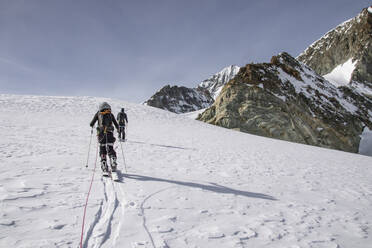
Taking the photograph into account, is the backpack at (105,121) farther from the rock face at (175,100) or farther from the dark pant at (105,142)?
the rock face at (175,100)

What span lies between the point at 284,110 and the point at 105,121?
3534cm

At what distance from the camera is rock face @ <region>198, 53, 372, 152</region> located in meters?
33.2

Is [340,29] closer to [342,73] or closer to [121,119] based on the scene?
[342,73]

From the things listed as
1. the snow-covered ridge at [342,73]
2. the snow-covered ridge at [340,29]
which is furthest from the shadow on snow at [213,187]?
the snow-covered ridge at [340,29]

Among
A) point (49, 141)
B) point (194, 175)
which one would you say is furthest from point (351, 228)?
A: point (49, 141)

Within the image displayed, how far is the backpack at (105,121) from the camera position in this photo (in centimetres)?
609

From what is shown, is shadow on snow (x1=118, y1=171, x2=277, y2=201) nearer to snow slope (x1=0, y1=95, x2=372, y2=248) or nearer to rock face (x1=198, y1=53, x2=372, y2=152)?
snow slope (x1=0, y1=95, x2=372, y2=248)

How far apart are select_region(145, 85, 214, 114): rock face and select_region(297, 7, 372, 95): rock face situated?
96.7m

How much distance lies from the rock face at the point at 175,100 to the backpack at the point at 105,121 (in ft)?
499

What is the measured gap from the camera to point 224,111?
1423 inches

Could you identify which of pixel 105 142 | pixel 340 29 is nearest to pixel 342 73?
pixel 340 29

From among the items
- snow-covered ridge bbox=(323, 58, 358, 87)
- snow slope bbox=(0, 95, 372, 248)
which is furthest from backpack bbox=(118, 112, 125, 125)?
snow-covered ridge bbox=(323, 58, 358, 87)

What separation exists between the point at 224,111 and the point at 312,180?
29.7 meters

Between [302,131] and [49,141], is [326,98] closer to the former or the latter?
[302,131]
